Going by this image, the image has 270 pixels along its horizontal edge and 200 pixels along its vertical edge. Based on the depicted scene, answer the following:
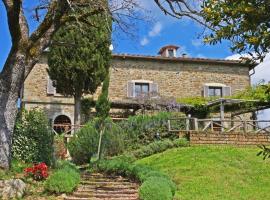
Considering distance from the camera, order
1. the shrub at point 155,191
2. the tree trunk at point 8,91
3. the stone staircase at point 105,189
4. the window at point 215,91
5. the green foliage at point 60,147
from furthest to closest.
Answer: the window at point 215,91 < the green foliage at point 60,147 < the tree trunk at point 8,91 < the stone staircase at point 105,189 < the shrub at point 155,191

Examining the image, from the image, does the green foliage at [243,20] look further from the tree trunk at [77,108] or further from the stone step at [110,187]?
the tree trunk at [77,108]

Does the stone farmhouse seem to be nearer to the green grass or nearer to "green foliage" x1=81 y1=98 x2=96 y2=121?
"green foliage" x1=81 y1=98 x2=96 y2=121

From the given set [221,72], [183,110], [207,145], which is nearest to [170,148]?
[207,145]

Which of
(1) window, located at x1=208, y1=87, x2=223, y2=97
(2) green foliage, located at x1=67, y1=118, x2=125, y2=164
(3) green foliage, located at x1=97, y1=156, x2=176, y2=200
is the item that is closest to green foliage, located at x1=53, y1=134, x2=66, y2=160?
(2) green foliage, located at x1=67, y1=118, x2=125, y2=164

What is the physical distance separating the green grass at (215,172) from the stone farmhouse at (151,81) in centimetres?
1007

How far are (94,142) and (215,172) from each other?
6.41 metres

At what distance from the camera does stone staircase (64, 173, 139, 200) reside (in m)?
10.4

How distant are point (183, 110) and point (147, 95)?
2.41 meters

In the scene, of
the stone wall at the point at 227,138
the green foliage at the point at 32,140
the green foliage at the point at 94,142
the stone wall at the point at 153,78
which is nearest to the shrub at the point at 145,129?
the green foliage at the point at 94,142

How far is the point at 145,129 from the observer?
63.9 ft

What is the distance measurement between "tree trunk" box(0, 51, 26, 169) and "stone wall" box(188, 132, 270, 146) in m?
8.97

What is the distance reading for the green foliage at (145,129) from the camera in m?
19.2

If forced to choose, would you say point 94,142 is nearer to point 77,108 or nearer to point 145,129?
point 145,129

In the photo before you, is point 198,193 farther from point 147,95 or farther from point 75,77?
point 147,95
